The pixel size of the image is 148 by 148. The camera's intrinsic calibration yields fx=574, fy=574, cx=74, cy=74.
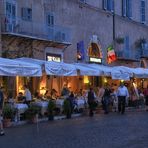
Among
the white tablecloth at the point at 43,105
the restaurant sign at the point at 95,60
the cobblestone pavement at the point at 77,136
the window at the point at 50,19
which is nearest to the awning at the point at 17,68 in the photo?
the white tablecloth at the point at 43,105

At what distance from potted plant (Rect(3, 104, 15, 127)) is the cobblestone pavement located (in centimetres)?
50

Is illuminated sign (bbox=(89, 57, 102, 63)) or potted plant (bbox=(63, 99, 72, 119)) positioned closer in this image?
potted plant (bbox=(63, 99, 72, 119))

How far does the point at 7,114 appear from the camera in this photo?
21719mm

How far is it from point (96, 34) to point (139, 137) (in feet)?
81.8

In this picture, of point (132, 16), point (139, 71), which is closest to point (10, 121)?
point (139, 71)

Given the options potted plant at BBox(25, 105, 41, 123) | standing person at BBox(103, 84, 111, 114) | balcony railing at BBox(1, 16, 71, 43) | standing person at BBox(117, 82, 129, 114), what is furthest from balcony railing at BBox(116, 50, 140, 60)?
potted plant at BBox(25, 105, 41, 123)

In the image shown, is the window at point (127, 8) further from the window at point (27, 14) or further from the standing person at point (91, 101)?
the standing person at point (91, 101)

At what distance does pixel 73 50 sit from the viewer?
123 feet

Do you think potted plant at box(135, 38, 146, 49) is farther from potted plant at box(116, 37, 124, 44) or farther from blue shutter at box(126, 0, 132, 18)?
potted plant at box(116, 37, 124, 44)

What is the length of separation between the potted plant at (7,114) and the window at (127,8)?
25.9 meters

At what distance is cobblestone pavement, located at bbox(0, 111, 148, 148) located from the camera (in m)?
15.0

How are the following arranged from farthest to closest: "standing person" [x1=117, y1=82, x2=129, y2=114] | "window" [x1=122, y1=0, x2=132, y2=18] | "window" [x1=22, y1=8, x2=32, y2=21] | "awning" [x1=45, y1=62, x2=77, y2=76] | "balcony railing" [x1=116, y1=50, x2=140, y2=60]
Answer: "window" [x1=122, y1=0, x2=132, y2=18] < "balcony railing" [x1=116, y1=50, x2=140, y2=60] < "window" [x1=22, y1=8, x2=32, y2=21] < "standing person" [x1=117, y1=82, x2=129, y2=114] < "awning" [x1=45, y1=62, x2=77, y2=76]

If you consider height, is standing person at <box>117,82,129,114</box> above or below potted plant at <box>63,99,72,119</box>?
above

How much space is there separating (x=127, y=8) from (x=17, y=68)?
86.5ft
